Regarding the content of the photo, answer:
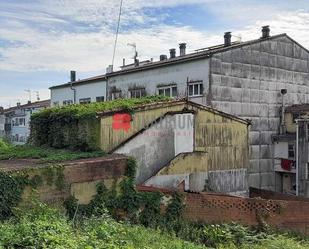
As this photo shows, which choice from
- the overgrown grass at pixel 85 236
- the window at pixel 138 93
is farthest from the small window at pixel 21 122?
the overgrown grass at pixel 85 236

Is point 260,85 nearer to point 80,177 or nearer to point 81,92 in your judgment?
point 81,92

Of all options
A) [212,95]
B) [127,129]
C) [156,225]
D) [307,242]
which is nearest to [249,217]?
[307,242]

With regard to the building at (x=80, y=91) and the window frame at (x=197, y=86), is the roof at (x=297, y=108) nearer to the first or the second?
the window frame at (x=197, y=86)

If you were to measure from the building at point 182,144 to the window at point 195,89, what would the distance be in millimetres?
4753

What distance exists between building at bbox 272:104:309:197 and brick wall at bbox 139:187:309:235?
9399mm

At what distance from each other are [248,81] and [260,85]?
1117 millimetres

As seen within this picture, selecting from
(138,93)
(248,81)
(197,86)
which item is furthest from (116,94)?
(248,81)

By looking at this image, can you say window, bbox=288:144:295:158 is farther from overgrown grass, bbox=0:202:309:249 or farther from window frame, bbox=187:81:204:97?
overgrown grass, bbox=0:202:309:249

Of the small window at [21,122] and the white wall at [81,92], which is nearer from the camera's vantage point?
the white wall at [81,92]

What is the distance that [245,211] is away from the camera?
1473 cm

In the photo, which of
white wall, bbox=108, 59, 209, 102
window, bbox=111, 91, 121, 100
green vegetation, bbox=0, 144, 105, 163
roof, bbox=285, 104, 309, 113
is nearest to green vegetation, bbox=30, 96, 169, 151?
green vegetation, bbox=0, 144, 105, 163

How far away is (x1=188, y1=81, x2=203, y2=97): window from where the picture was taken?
24.1m

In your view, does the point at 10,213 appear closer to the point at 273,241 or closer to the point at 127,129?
the point at 127,129

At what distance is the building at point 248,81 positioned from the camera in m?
24.1
